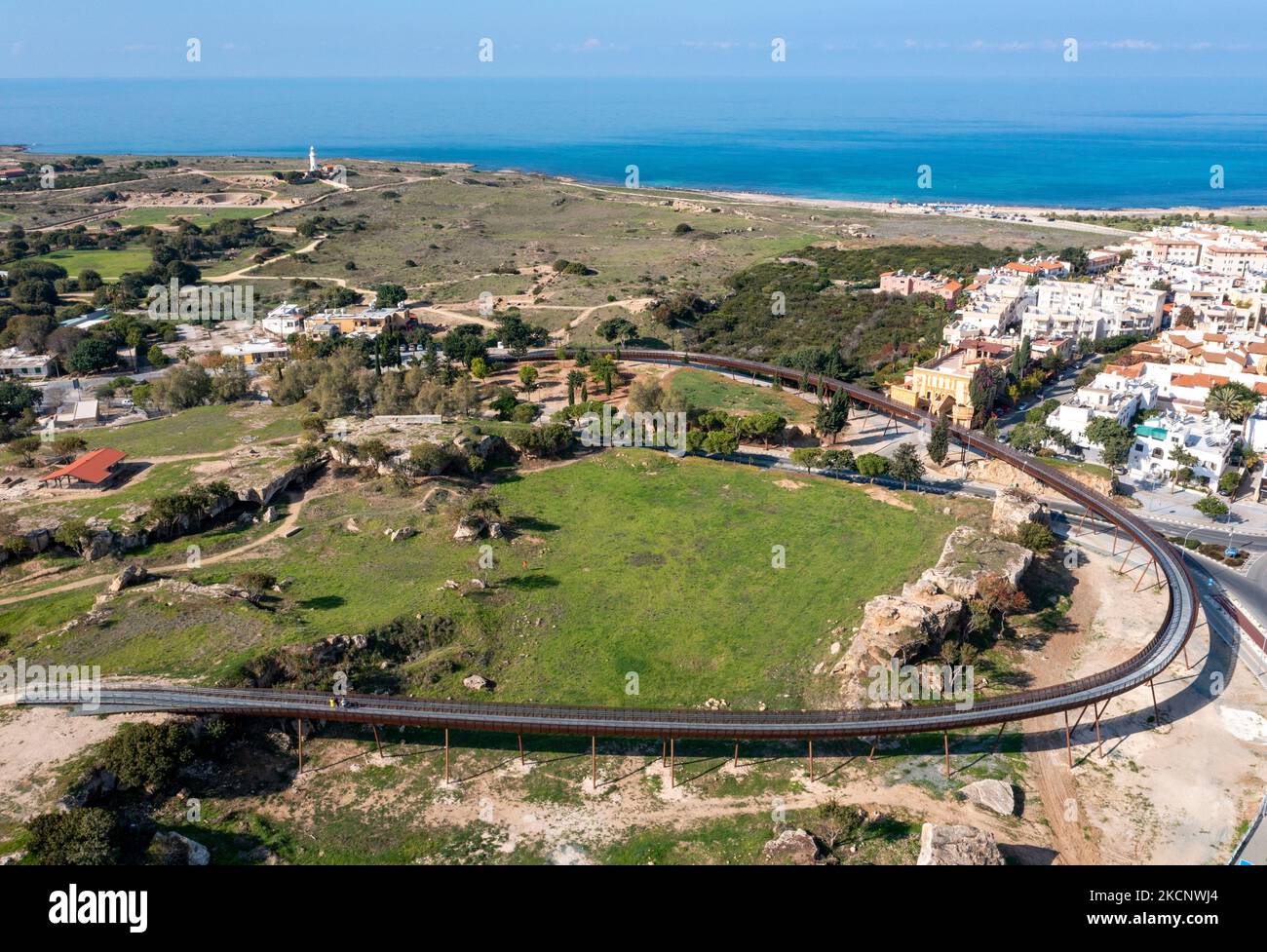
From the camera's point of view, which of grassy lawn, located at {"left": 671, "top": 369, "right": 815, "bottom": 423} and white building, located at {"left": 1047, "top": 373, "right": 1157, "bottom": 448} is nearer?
white building, located at {"left": 1047, "top": 373, "right": 1157, "bottom": 448}

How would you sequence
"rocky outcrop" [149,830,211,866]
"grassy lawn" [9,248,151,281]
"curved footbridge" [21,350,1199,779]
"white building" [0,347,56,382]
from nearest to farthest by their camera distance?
1. "rocky outcrop" [149,830,211,866]
2. "curved footbridge" [21,350,1199,779]
3. "white building" [0,347,56,382]
4. "grassy lawn" [9,248,151,281]

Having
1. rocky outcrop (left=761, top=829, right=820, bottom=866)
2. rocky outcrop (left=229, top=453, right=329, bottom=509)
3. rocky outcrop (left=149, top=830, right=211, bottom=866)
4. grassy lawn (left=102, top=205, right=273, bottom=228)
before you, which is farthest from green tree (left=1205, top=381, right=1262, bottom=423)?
grassy lawn (left=102, top=205, right=273, bottom=228)

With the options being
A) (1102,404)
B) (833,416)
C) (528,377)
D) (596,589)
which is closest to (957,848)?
(596,589)

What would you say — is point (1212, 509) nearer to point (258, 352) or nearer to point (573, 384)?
point (573, 384)

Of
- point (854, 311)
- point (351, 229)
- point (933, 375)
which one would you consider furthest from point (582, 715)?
point (351, 229)

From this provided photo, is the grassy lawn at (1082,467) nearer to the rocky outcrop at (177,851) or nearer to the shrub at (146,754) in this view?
the shrub at (146,754)

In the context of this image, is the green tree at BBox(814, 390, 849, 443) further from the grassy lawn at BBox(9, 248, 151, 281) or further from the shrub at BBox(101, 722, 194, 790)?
the grassy lawn at BBox(9, 248, 151, 281)

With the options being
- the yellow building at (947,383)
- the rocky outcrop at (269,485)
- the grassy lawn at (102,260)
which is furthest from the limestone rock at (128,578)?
the grassy lawn at (102,260)

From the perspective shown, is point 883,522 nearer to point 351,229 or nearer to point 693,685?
point 693,685
